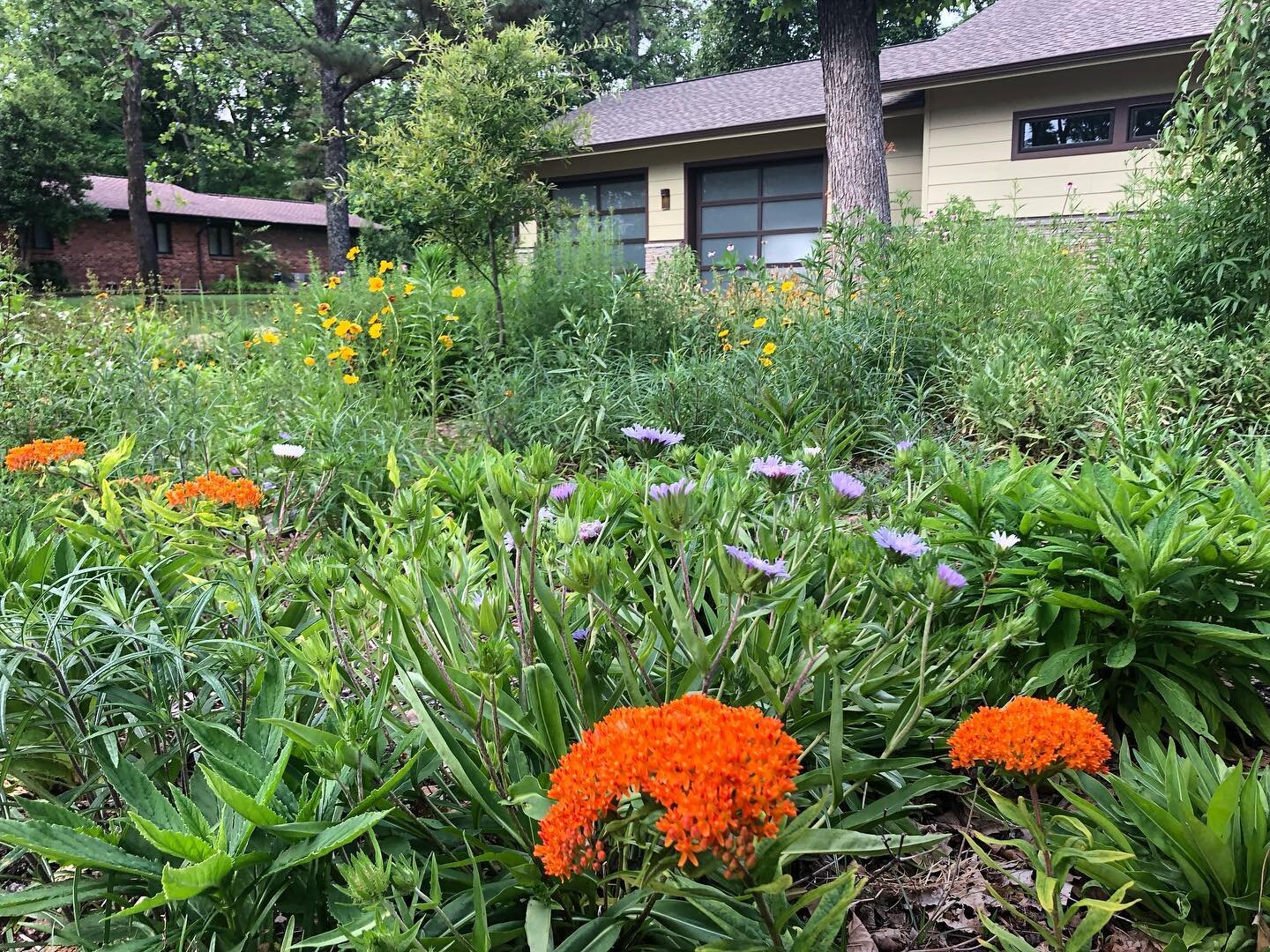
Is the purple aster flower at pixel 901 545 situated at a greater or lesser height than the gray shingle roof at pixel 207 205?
lesser

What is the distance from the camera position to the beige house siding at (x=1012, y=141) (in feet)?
31.0

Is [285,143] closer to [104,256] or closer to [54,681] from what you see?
[104,256]

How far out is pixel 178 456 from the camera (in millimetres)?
2898

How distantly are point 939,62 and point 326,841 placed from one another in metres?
11.9

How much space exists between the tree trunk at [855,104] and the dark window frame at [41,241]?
23.5m

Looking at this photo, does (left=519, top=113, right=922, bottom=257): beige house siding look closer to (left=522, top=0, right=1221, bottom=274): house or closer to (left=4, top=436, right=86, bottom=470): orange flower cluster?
(left=522, top=0, right=1221, bottom=274): house

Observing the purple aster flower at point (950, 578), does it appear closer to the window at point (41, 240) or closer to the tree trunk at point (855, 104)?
the tree trunk at point (855, 104)

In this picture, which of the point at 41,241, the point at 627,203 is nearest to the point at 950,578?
the point at 627,203

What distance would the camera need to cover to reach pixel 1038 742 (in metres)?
1.04

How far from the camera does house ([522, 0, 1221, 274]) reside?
9.49 meters

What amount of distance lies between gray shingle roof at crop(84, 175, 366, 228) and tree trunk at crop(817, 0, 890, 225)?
19.8 m

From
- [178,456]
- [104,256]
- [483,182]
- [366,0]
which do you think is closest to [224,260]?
[104,256]

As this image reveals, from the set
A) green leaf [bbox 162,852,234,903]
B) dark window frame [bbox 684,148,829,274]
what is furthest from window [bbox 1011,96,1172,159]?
green leaf [bbox 162,852,234,903]

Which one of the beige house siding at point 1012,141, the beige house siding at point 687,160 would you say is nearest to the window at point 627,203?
the beige house siding at point 687,160
